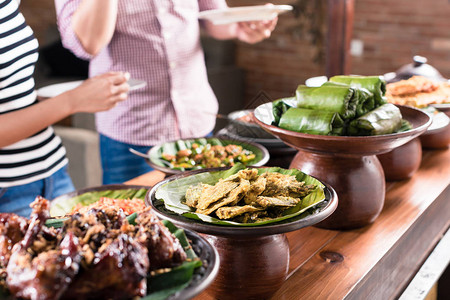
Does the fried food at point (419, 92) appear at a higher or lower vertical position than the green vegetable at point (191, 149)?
higher

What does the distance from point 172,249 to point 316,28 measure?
4.97m

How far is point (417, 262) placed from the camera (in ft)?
4.98

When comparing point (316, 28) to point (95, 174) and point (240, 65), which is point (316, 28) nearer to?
point (240, 65)

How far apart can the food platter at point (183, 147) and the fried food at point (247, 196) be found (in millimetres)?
431

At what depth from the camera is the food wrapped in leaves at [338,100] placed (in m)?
1.33

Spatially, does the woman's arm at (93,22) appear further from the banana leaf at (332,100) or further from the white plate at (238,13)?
the banana leaf at (332,100)

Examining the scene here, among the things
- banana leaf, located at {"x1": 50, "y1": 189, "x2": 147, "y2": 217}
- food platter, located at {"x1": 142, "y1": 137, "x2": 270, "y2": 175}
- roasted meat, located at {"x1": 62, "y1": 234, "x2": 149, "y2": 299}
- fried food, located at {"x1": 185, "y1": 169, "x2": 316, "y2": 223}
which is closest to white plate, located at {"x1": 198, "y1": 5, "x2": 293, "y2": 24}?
food platter, located at {"x1": 142, "y1": 137, "x2": 270, "y2": 175}

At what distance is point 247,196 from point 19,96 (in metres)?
0.89

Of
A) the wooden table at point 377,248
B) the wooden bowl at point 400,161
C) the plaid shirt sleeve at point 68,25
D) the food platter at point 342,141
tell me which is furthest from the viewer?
the plaid shirt sleeve at point 68,25

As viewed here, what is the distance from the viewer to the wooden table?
3.61 ft

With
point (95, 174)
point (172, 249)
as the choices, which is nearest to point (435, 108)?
point (172, 249)

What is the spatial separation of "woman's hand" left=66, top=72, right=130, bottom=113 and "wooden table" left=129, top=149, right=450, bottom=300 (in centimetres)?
29

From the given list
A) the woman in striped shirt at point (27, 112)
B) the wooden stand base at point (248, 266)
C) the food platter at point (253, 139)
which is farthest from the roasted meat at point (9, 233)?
the food platter at point (253, 139)

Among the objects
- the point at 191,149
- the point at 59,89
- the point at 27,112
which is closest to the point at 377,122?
the point at 191,149
